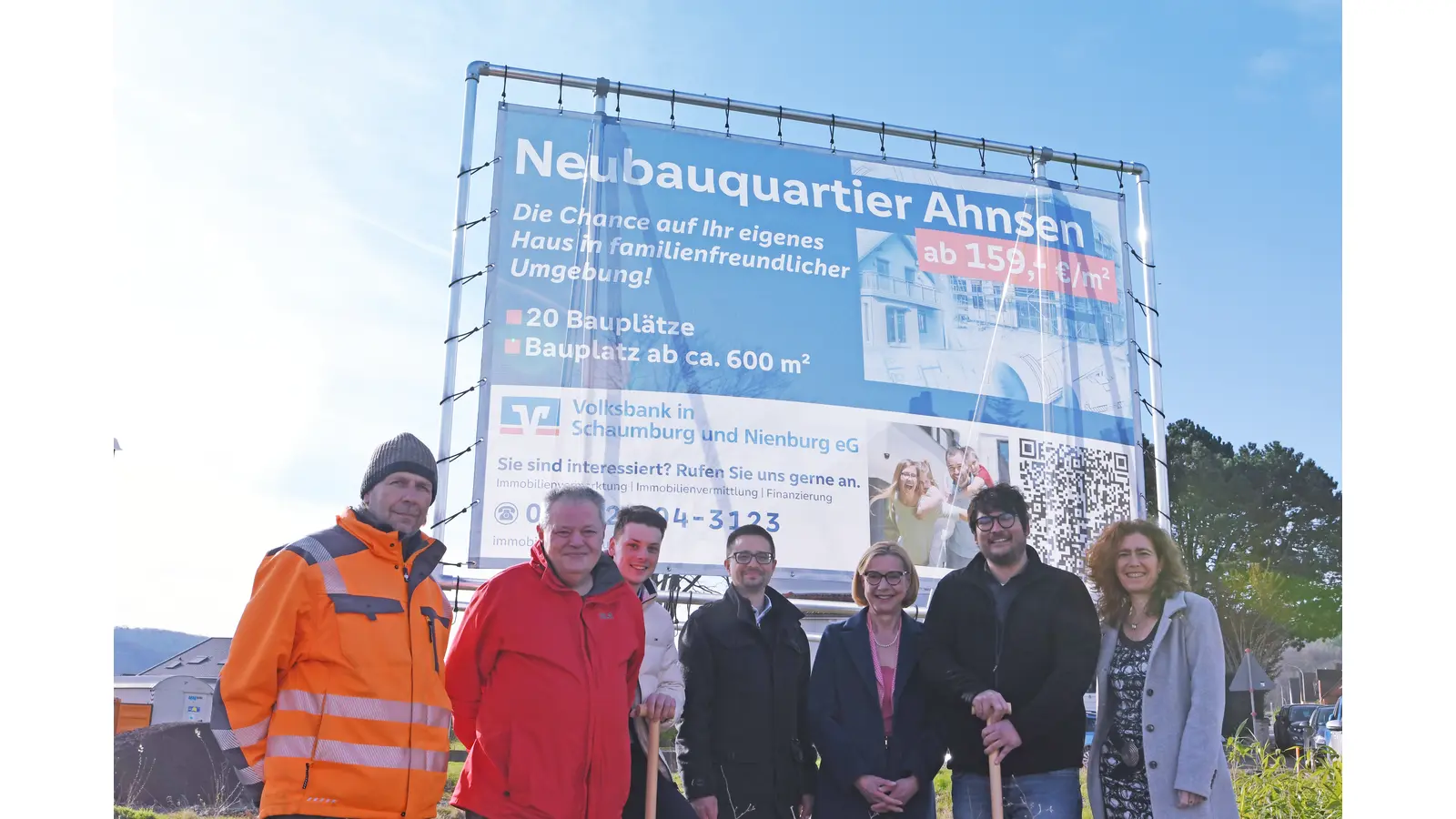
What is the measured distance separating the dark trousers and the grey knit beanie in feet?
4.06

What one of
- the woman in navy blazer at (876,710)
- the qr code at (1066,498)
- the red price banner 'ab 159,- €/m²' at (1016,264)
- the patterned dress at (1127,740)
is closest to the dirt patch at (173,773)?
the woman in navy blazer at (876,710)

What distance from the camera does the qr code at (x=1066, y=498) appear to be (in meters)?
6.17

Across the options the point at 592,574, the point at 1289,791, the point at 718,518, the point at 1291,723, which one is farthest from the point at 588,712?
the point at 1291,723

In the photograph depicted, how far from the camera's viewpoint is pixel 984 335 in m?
6.27

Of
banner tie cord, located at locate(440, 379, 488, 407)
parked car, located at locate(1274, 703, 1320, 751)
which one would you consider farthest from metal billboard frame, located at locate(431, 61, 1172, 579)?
parked car, located at locate(1274, 703, 1320, 751)

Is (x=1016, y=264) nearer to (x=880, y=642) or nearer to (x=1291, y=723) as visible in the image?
(x=880, y=642)

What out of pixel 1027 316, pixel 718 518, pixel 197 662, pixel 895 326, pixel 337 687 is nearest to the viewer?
pixel 337 687

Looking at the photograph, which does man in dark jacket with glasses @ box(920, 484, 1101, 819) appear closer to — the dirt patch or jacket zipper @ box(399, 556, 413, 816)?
jacket zipper @ box(399, 556, 413, 816)

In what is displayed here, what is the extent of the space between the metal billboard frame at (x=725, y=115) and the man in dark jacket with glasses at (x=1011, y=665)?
1915 millimetres

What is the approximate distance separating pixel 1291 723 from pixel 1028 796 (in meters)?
15.5

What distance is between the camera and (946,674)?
12.0 ft

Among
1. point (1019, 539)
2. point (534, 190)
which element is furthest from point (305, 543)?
point (534, 190)

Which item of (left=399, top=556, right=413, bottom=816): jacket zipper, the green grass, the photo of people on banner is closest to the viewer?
(left=399, top=556, right=413, bottom=816): jacket zipper

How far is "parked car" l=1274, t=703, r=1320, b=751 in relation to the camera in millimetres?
15852
